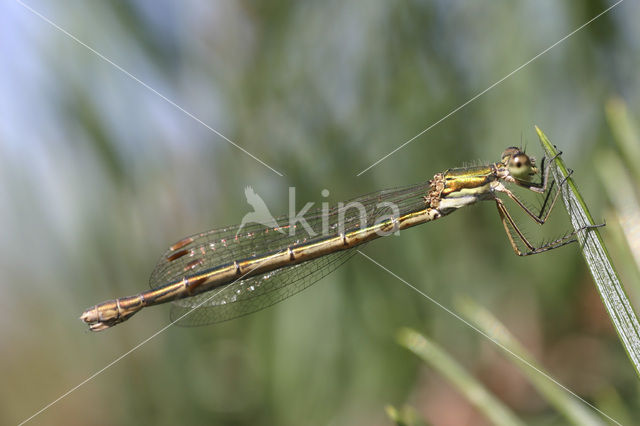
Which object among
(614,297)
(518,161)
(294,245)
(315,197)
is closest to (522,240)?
(518,161)

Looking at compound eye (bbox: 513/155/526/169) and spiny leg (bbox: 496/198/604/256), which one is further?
compound eye (bbox: 513/155/526/169)

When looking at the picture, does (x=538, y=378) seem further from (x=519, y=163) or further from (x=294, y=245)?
(x=294, y=245)

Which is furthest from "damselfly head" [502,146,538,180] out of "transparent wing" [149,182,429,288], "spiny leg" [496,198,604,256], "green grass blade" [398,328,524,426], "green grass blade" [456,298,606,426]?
"green grass blade" [398,328,524,426]

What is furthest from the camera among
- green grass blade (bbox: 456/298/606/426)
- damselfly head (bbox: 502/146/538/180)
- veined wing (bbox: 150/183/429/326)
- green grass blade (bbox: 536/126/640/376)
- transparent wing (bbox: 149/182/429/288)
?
transparent wing (bbox: 149/182/429/288)

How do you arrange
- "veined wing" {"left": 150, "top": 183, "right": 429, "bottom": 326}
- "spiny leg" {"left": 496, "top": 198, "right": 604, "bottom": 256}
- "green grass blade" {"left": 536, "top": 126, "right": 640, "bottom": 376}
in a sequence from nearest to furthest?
"green grass blade" {"left": 536, "top": 126, "right": 640, "bottom": 376} < "spiny leg" {"left": 496, "top": 198, "right": 604, "bottom": 256} < "veined wing" {"left": 150, "top": 183, "right": 429, "bottom": 326}

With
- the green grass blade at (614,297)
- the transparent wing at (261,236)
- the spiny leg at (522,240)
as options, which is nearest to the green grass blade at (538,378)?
the green grass blade at (614,297)

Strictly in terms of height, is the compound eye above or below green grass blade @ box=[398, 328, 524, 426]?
above

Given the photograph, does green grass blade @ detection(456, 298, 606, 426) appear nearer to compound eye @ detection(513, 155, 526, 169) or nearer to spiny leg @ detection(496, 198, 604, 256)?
spiny leg @ detection(496, 198, 604, 256)

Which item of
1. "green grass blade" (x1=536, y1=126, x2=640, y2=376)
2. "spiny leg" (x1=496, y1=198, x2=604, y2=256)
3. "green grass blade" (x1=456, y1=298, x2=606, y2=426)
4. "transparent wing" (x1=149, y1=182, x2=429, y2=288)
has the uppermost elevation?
"transparent wing" (x1=149, y1=182, x2=429, y2=288)

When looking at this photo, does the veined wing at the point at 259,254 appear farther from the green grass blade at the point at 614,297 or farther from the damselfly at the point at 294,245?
the green grass blade at the point at 614,297
